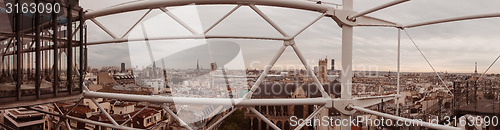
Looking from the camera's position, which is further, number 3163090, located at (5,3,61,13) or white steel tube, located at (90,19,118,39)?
white steel tube, located at (90,19,118,39)

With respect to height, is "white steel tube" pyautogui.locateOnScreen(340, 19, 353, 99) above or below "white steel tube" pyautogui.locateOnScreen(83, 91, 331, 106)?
above

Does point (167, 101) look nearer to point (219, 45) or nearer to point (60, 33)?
point (60, 33)

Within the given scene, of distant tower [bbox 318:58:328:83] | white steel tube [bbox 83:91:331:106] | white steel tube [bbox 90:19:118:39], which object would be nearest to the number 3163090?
white steel tube [bbox 90:19:118:39]

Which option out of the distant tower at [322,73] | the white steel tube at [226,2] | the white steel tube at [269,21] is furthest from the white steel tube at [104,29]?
the distant tower at [322,73]

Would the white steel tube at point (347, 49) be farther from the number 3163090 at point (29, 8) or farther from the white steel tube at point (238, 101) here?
the number 3163090 at point (29, 8)

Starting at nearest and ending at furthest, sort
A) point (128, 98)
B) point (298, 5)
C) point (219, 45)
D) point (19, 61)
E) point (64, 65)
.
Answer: point (298, 5)
point (19, 61)
point (128, 98)
point (64, 65)
point (219, 45)

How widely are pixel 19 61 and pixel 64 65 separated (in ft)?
1.79

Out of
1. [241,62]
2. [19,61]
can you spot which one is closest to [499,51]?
[241,62]

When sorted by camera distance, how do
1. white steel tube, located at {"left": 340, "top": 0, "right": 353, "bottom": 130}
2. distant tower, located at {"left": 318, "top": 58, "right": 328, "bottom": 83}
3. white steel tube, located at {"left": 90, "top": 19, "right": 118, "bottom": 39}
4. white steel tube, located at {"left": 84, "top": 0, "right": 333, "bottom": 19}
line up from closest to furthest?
white steel tube, located at {"left": 84, "top": 0, "right": 333, "bottom": 19} → white steel tube, located at {"left": 340, "top": 0, "right": 353, "bottom": 130} → white steel tube, located at {"left": 90, "top": 19, "right": 118, "bottom": 39} → distant tower, located at {"left": 318, "top": 58, "right": 328, "bottom": 83}

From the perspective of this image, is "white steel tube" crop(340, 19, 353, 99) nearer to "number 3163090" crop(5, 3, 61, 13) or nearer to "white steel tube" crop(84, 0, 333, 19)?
"white steel tube" crop(84, 0, 333, 19)

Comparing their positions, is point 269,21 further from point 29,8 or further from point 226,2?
point 29,8

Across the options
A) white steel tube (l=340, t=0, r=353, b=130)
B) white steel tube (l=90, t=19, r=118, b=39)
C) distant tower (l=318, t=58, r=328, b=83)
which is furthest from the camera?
distant tower (l=318, t=58, r=328, b=83)

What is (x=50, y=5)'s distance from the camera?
3584 mm

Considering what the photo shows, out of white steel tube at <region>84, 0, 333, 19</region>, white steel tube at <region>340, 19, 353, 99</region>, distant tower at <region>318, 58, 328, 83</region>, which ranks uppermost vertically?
white steel tube at <region>84, 0, 333, 19</region>
